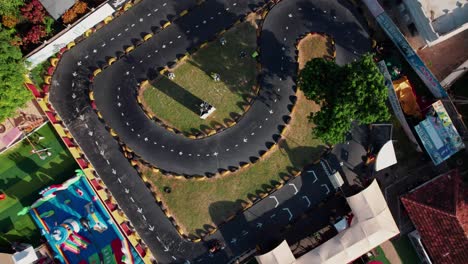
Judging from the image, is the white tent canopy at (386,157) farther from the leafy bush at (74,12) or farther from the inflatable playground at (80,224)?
the leafy bush at (74,12)

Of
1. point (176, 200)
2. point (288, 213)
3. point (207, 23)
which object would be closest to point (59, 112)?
point (176, 200)

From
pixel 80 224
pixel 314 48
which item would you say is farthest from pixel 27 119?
pixel 314 48

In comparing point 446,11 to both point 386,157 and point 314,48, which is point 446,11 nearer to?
point 314,48

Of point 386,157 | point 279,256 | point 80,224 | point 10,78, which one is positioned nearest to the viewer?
point 10,78

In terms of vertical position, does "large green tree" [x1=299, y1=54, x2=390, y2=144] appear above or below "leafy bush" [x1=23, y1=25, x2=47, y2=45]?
below

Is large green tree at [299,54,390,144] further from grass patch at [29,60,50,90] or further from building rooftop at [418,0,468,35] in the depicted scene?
grass patch at [29,60,50,90]

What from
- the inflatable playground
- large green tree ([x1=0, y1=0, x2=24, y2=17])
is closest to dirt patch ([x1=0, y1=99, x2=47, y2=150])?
the inflatable playground
